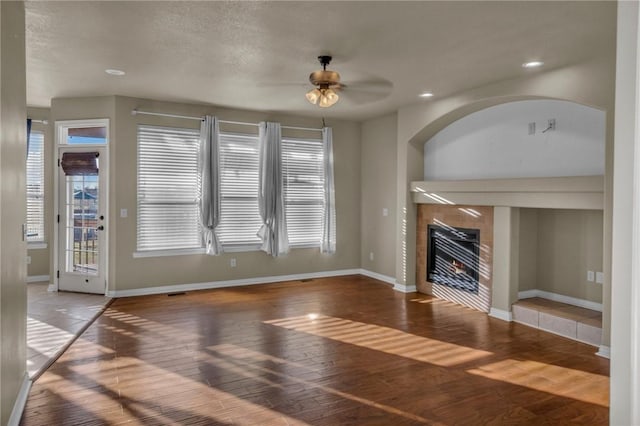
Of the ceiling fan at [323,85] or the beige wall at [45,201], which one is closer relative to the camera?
the ceiling fan at [323,85]

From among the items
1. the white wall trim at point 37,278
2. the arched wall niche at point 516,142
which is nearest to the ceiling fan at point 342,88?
the arched wall niche at point 516,142

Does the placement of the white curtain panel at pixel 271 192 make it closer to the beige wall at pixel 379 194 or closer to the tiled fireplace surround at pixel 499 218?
the beige wall at pixel 379 194

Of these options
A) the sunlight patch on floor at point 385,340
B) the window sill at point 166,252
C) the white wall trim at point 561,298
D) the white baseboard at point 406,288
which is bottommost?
the sunlight patch on floor at point 385,340

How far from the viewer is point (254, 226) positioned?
6832mm

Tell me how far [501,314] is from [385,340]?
169cm

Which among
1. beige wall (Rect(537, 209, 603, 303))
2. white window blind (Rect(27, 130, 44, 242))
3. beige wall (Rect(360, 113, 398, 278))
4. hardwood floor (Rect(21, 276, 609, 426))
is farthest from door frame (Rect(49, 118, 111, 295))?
beige wall (Rect(537, 209, 603, 303))

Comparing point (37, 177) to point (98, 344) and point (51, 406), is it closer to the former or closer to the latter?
point (98, 344)

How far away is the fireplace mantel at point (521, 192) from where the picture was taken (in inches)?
159

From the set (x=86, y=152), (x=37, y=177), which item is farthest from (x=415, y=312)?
(x=37, y=177)

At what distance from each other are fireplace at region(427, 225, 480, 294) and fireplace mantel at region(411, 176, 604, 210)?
433 millimetres

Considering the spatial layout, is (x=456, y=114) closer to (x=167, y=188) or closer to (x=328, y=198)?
(x=328, y=198)

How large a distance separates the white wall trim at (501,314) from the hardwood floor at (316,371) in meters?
0.11

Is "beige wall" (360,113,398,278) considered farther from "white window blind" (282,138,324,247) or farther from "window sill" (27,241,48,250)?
"window sill" (27,241,48,250)

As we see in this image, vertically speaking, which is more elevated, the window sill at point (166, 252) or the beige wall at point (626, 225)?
the beige wall at point (626, 225)
